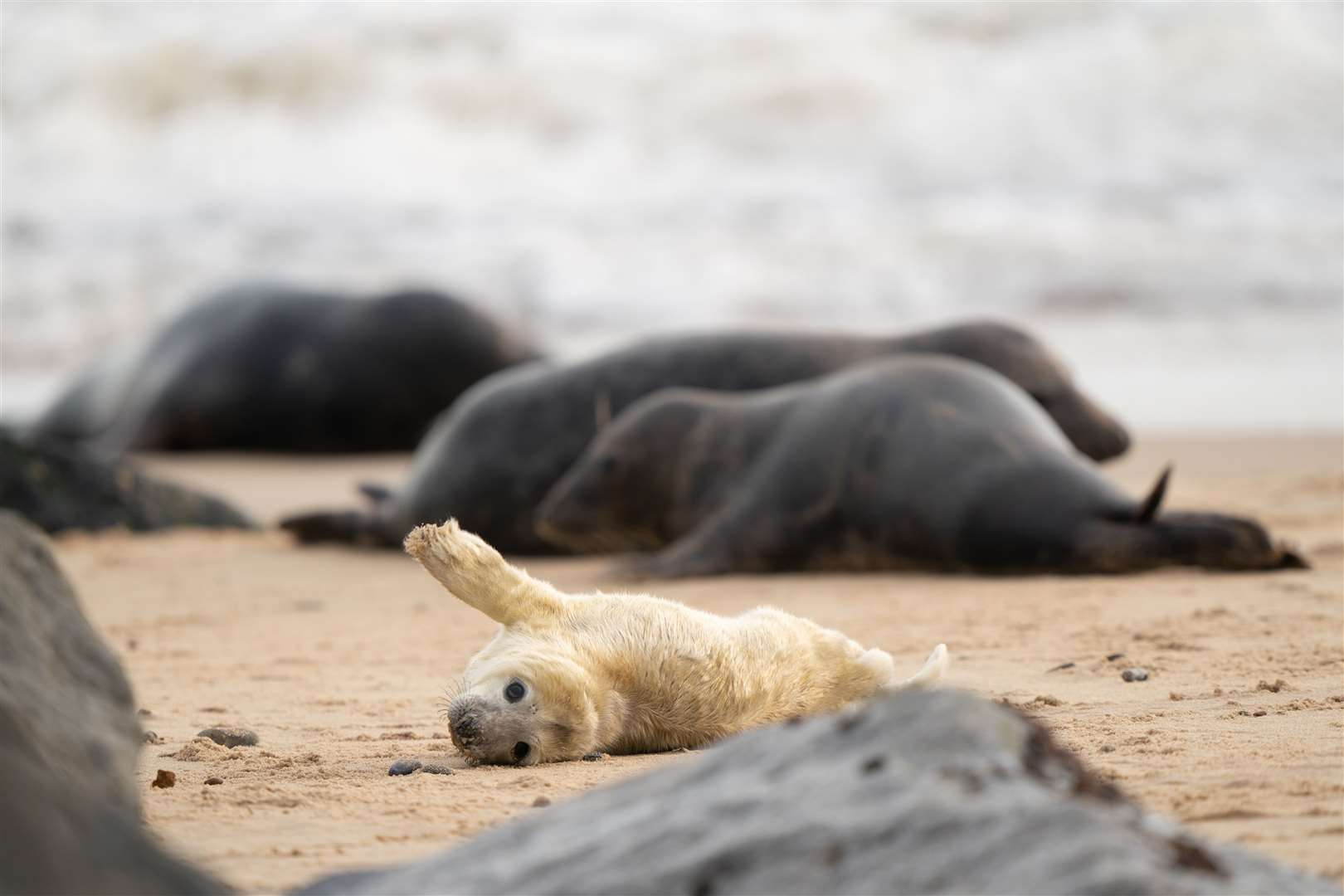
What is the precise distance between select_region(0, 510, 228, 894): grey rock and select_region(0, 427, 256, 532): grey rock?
19.7 feet

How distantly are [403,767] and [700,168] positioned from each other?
2029 centimetres

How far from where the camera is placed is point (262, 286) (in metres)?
12.2

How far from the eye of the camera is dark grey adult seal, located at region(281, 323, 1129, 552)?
23.3 ft

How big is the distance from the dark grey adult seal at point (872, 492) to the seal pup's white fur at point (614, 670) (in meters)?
2.48

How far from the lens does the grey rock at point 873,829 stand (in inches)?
55.1

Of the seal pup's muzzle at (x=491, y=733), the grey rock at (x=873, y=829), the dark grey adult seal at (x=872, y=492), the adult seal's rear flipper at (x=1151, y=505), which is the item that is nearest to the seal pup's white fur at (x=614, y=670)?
the seal pup's muzzle at (x=491, y=733)

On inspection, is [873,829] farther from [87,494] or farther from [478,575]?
[87,494]

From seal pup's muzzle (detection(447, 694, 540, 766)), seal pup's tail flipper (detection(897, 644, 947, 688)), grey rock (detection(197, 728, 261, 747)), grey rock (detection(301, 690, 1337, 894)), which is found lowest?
grey rock (detection(197, 728, 261, 747))

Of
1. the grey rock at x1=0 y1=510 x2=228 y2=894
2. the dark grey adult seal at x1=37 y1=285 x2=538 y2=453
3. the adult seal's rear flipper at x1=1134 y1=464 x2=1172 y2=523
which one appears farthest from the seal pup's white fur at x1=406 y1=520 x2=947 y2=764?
the dark grey adult seal at x1=37 y1=285 x2=538 y2=453

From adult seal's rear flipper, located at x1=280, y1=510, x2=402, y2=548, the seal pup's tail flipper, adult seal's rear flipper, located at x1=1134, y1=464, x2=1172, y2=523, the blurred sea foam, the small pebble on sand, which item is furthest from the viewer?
the blurred sea foam

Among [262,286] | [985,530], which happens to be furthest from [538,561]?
[262,286]

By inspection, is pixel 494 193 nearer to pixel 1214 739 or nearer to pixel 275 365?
pixel 275 365

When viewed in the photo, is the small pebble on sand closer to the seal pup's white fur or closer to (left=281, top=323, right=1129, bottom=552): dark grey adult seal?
the seal pup's white fur

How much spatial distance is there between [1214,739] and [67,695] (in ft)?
5.72
